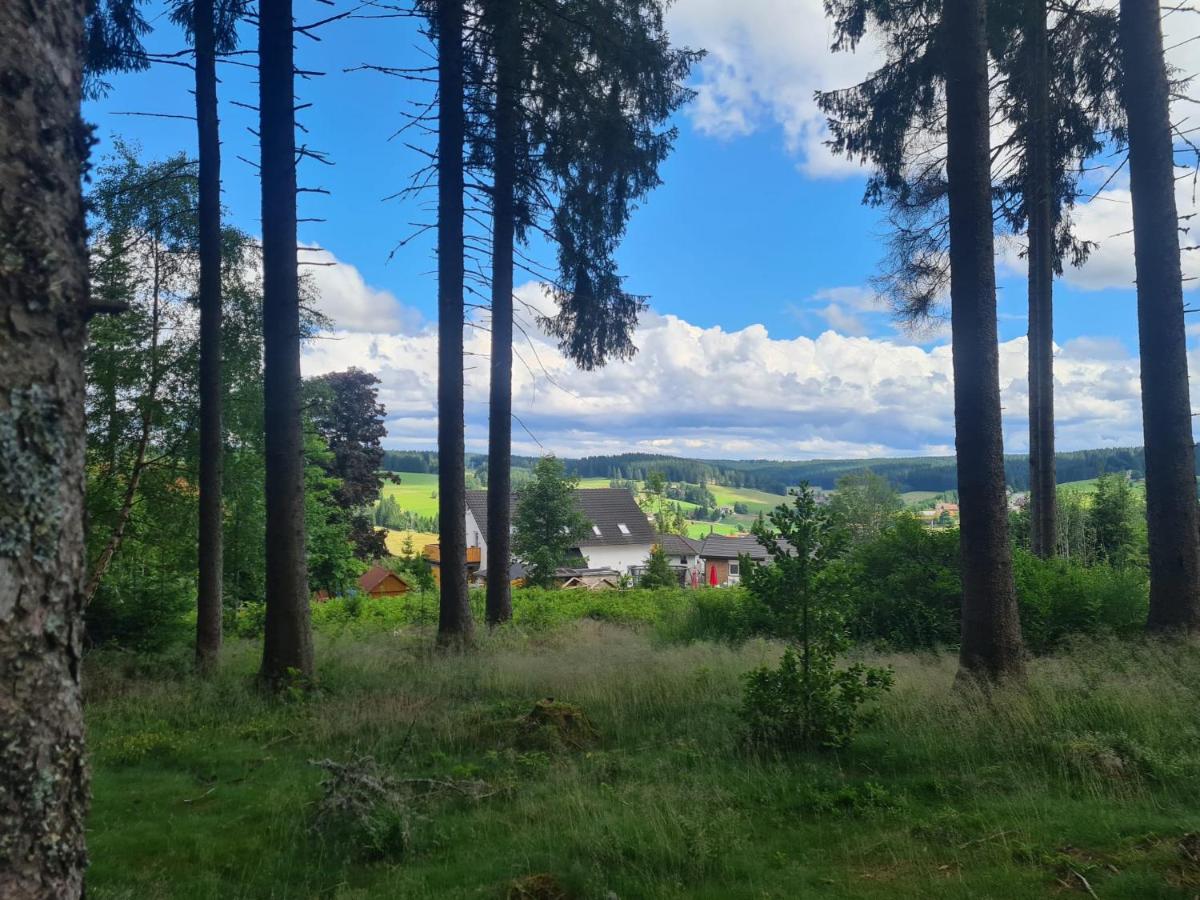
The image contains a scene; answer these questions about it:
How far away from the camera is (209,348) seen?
10.1 meters

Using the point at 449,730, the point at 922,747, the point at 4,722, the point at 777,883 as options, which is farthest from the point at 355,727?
the point at 4,722

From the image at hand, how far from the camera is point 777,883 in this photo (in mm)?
3783

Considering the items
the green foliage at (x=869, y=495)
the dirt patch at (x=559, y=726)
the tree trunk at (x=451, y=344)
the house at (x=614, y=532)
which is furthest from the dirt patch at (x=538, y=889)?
the green foliage at (x=869, y=495)

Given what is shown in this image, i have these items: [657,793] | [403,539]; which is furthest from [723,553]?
[657,793]

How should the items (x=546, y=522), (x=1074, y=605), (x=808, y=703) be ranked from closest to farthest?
1. (x=808, y=703)
2. (x=1074, y=605)
3. (x=546, y=522)

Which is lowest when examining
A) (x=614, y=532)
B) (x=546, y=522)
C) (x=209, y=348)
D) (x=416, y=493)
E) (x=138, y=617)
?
(x=614, y=532)

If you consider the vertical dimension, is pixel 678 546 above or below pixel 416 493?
below

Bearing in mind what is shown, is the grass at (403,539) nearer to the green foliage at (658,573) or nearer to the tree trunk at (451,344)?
the green foliage at (658,573)

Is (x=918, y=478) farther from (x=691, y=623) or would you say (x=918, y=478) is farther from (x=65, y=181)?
(x=65, y=181)

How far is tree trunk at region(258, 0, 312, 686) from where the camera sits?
8.52 metres

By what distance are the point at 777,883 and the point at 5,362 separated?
12.9ft

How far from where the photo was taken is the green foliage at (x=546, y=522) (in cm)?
2947

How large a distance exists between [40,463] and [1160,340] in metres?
10.5

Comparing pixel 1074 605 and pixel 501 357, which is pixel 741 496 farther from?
pixel 1074 605
